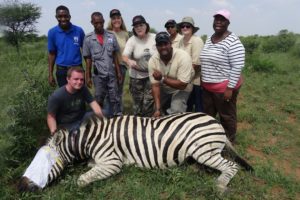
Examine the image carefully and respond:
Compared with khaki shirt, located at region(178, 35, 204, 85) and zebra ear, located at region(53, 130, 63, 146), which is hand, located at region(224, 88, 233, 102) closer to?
khaki shirt, located at region(178, 35, 204, 85)

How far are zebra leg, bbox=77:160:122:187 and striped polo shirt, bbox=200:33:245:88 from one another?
1647 mm

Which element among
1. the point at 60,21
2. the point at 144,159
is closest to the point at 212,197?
the point at 144,159

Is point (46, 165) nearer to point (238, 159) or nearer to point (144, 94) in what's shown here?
point (144, 94)

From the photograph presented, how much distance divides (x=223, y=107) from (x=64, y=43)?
2417 millimetres

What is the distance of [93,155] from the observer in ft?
13.7

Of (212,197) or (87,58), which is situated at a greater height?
(87,58)

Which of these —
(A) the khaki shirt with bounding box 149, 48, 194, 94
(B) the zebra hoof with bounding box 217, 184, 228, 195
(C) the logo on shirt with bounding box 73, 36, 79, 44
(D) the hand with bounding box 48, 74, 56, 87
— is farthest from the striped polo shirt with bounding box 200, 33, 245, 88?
(D) the hand with bounding box 48, 74, 56, 87

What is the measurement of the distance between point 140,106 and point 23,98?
5.79 ft

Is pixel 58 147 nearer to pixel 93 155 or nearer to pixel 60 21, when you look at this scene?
pixel 93 155

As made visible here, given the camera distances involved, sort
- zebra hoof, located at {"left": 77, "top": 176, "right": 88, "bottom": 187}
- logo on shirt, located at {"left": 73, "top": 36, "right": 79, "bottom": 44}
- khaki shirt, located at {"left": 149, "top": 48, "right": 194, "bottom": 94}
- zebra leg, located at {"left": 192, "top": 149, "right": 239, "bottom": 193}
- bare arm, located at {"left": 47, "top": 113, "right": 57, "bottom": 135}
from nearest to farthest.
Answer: zebra hoof, located at {"left": 77, "top": 176, "right": 88, "bottom": 187} < zebra leg, located at {"left": 192, "top": 149, "right": 239, "bottom": 193} < bare arm, located at {"left": 47, "top": 113, "right": 57, "bottom": 135} < khaki shirt, located at {"left": 149, "top": 48, "right": 194, "bottom": 94} < logo on shirt, located at {"left": 73, "top": 36, "right": 79, "bottom": 44}

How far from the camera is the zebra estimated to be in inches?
163

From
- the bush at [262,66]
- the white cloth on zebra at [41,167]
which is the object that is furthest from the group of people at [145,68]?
the bush at [262,66]

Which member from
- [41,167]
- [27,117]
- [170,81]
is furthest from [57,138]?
[170,81]

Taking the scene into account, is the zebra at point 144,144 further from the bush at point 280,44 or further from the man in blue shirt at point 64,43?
the bush at point 280,44
